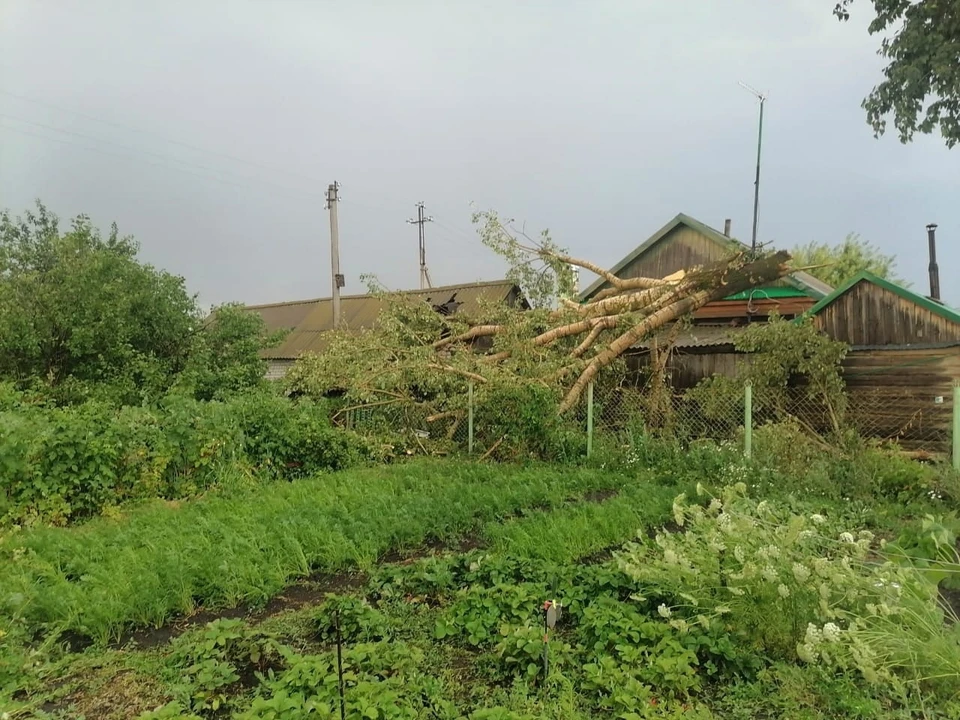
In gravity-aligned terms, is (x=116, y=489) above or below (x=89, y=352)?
below

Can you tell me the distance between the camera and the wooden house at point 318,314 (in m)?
20.7

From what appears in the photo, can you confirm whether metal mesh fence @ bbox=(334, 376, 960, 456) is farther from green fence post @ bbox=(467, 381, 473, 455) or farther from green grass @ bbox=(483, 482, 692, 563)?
green grass @ bbox=(483, 482, 692, 563)

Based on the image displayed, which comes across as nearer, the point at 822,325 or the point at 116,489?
the point at 116,489

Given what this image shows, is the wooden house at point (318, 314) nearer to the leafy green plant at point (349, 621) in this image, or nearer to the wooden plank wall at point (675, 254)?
the wooden plank wall at point (675, 254)

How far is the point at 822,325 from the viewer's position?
28.8ft

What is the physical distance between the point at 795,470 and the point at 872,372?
8.92 feet

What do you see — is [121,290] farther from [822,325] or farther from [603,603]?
[822,325]

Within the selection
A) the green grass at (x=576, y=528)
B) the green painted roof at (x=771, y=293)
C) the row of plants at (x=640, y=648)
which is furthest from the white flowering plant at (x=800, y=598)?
the green painted roof at (x=771, y=293)

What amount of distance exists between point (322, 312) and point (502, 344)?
17642 mm

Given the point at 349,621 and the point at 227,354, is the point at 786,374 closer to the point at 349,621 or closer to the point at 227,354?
the point at 349,621

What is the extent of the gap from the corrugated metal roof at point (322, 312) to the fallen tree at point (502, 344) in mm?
8069

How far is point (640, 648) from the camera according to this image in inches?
111

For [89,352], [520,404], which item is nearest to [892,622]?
[520,404]

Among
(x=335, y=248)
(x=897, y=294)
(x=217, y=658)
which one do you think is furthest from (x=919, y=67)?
(x=335, y=248)
